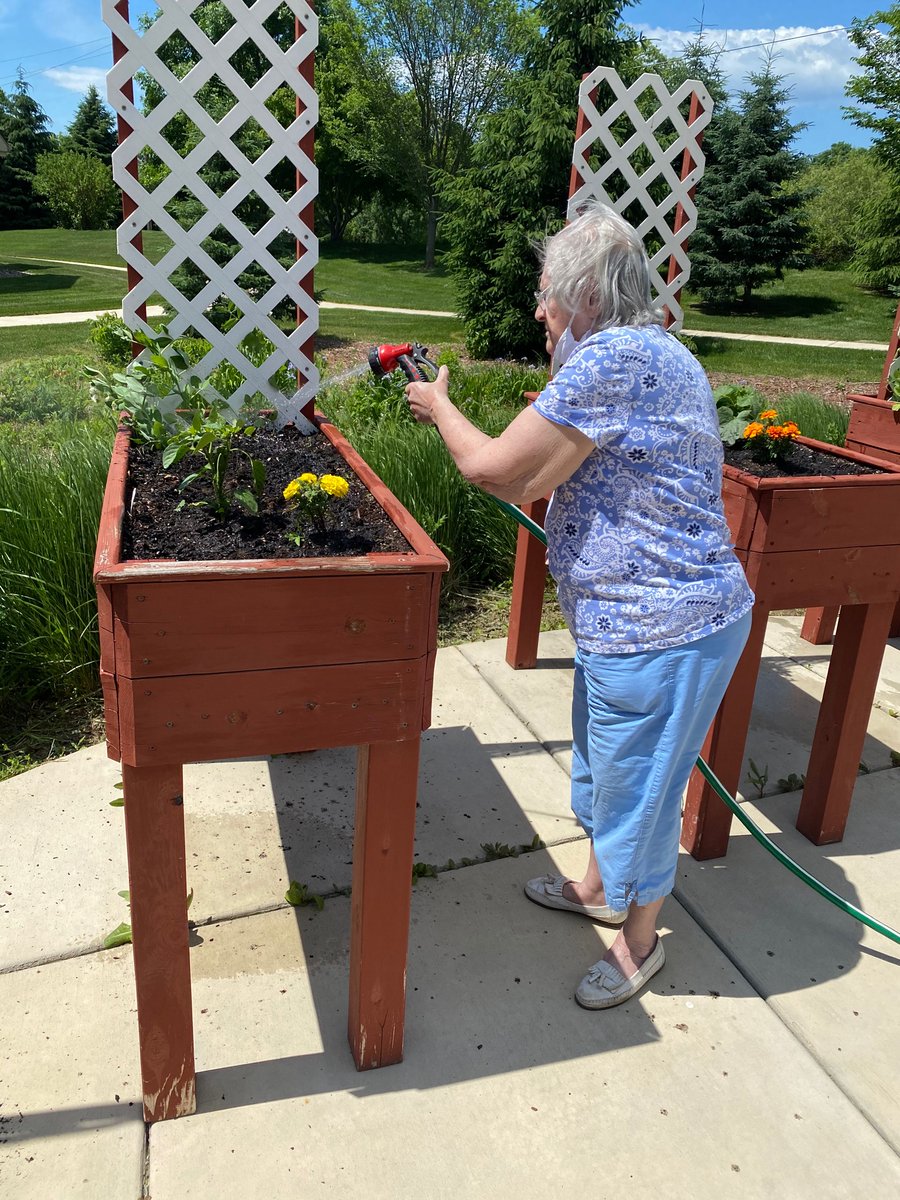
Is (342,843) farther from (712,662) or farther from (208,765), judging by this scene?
(712,662)

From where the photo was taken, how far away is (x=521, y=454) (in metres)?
1.77

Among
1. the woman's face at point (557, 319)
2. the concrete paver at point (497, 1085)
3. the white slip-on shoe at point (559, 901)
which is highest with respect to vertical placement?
the woman's face at point (557, 319)

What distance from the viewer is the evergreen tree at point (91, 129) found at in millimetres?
38750

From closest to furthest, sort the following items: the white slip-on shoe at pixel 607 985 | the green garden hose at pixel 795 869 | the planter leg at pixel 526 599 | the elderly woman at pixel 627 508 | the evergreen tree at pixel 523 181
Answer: the elderly woman at pixel 627 508, the white slip-on shoe at pixel 607 985, the green garden hose at pixel 795 869, the planter leg at pixel 526 599, the evergreen tree at pixel 523 181

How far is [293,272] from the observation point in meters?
2.62

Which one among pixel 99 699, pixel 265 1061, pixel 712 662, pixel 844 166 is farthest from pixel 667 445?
pixel 844 166

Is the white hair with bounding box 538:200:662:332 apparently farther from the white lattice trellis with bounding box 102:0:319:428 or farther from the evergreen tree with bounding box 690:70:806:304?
the evergreen tree with bounding box 690:70:806:304

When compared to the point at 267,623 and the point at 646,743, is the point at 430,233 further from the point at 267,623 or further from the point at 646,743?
the point at 267,623

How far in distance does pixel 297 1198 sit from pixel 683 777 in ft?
3.70

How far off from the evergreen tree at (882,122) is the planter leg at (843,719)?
768 inches

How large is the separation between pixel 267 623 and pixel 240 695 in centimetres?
15

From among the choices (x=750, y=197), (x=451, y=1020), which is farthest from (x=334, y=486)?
(x=750, y=197)

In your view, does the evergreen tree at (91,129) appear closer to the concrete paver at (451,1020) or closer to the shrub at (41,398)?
the shrub at (41,398)

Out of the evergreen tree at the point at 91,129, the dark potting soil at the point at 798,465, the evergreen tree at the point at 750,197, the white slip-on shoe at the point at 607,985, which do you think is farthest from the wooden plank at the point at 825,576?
the evergreen tree at the point at 91,129
